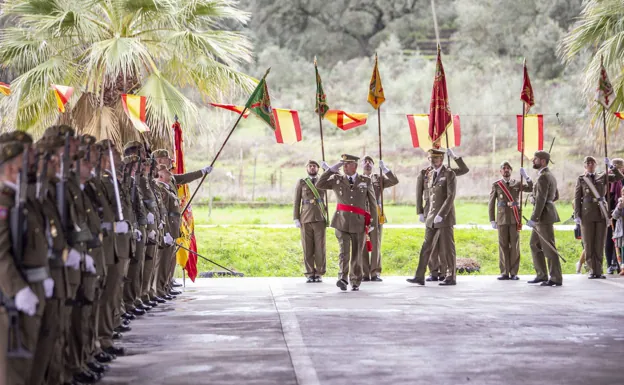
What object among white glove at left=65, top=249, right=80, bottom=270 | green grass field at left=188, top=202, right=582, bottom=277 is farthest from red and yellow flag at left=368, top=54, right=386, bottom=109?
white glove at left=65, top=249, right=80, bottom=270

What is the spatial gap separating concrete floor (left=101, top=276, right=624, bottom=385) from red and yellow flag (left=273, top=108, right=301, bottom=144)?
178 inches

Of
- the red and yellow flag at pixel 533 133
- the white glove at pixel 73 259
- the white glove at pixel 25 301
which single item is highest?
the red and yellow flag at pixel 533 133

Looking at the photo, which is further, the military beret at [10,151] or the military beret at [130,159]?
the military beret at [130,159]

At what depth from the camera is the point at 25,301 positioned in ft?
19.2

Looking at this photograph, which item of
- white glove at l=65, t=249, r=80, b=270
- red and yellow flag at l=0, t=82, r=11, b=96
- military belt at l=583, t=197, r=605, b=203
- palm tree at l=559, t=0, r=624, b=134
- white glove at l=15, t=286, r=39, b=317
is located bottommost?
white glove at l=15, t=286, r=39, b=317

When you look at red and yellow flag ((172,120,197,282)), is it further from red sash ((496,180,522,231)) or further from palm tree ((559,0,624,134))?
palm tree ((559,0,624,134))

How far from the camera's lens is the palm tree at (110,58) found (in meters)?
15.3

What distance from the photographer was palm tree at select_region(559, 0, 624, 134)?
17344mm

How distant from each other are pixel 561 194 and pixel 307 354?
846 inches

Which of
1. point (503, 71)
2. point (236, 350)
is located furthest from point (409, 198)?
point (236, 350)

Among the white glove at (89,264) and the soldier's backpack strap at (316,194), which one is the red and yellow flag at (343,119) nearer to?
the soldier's backpack strap at (316,194)

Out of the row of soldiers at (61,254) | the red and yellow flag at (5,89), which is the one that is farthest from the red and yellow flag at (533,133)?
the row of soldiers at (61,254)

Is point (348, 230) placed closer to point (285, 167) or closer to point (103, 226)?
point (103, 226)

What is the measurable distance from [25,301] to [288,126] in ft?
40.9
